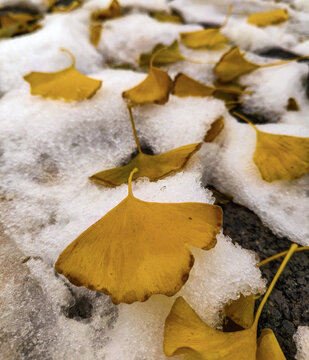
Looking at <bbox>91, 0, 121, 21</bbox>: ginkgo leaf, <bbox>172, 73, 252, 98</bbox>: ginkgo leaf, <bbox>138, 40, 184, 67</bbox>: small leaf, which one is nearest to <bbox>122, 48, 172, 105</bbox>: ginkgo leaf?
<bbox>172, 73, 252, 98</bbox>: ginkgo leaf

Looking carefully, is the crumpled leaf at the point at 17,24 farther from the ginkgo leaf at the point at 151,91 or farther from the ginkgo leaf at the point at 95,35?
the ginkgo leaf at the point at 151,91

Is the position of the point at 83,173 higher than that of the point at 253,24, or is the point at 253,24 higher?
the point at 253,24

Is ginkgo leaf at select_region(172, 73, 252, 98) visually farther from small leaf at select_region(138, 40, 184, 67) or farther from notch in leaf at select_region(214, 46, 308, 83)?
small leaf at select_region(138, 40, 184, 67)

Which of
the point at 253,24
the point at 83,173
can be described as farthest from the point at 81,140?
the point at 253,24

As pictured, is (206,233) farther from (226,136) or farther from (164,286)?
(226,136)

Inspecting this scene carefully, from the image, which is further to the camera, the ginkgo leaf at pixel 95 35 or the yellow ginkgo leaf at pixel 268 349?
the ginkgo leaf at pixel 95 35

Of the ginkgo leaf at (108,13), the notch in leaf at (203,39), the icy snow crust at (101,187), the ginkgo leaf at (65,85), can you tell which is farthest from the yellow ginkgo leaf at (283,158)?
the ginkgo leaf at (108,13)
